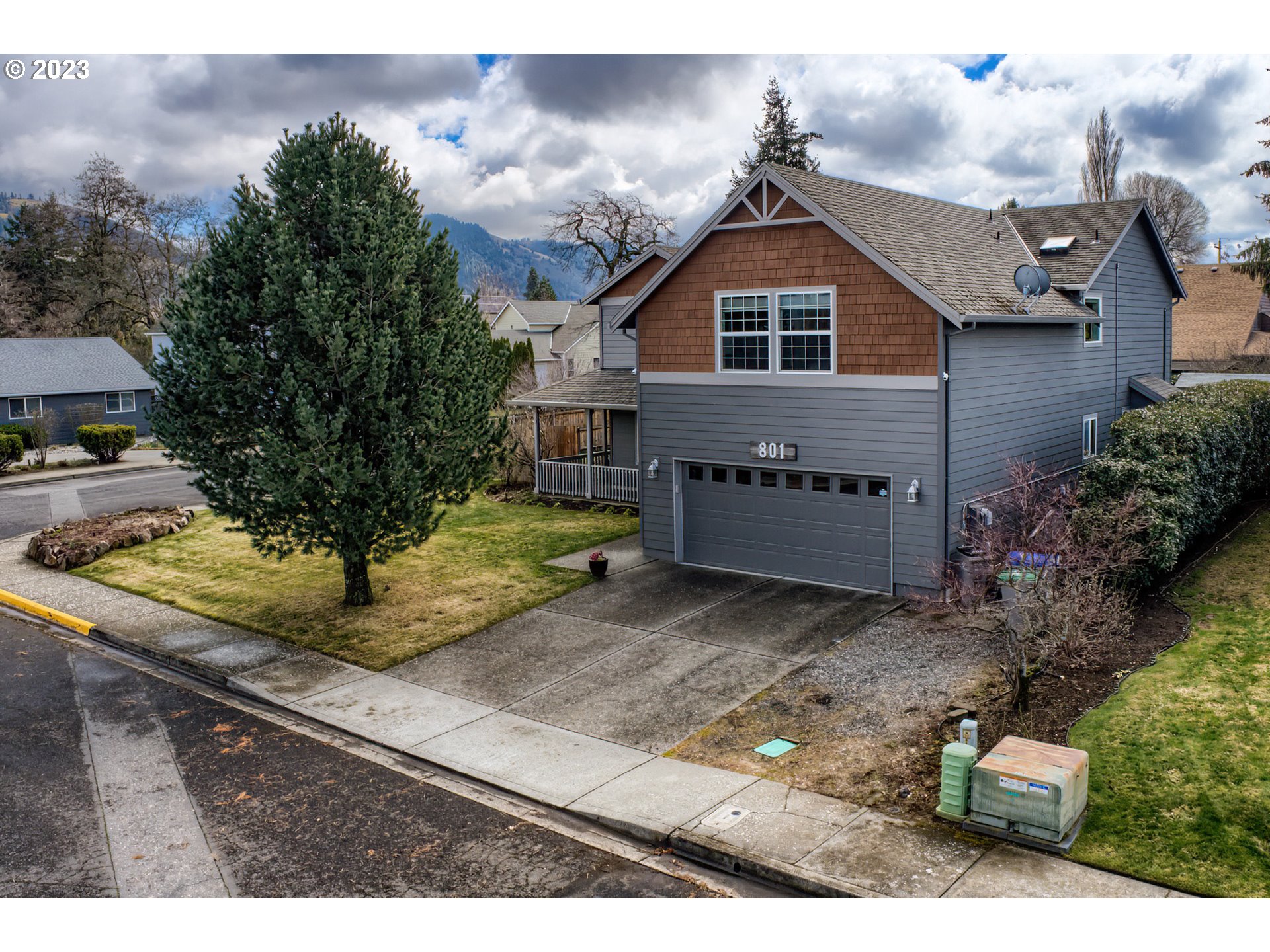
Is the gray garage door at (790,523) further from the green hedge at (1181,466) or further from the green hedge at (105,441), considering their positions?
the green hedge at (105,441)

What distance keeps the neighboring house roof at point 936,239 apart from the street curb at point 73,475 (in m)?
23.2

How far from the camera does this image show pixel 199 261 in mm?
13961

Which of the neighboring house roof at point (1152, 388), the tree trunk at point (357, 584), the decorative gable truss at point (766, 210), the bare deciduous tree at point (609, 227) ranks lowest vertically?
the tree trunk at point (357, 584)

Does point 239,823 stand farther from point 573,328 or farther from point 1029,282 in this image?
point 573,328

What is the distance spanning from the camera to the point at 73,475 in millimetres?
32969

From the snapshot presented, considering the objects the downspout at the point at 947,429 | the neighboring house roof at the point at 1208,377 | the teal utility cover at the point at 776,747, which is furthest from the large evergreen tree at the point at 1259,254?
the teal utility cover at the point at 776,747

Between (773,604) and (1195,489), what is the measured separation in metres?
6.60

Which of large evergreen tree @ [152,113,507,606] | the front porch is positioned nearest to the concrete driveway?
large evergreen tree @ [152,113,507,606]

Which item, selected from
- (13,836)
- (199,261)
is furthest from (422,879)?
(199,261)

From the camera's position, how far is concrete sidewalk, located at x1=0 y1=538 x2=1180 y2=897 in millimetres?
7582

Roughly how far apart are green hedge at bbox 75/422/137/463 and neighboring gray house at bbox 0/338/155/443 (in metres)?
3.00

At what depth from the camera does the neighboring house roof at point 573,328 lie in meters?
60.4

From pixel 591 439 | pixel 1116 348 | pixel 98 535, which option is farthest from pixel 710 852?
pixel 98 535

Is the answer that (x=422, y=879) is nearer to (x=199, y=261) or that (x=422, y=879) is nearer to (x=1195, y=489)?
(x=199, y=261)
